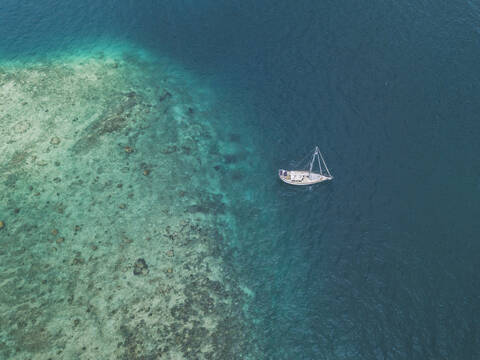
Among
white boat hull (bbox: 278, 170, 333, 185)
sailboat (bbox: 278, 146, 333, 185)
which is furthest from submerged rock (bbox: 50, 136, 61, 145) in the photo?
white boat hull (bbox: 278, 170, 333, 185)

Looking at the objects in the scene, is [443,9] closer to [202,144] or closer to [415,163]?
[415,163]

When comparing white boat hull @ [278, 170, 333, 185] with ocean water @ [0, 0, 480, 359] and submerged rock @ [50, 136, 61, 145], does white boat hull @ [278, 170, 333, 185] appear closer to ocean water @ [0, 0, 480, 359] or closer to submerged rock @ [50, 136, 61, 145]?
ocean water @ [0, 0, 480, 359]

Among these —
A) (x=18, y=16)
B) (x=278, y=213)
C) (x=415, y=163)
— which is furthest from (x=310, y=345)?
(x=18, y=16)

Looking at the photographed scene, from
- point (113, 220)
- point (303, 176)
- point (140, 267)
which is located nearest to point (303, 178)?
point (303, 176)

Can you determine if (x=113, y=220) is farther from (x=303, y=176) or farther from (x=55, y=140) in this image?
(x=303, y=176)

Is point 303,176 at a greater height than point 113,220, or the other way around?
point 303,176

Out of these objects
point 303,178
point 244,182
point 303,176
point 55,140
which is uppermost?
point 55,140

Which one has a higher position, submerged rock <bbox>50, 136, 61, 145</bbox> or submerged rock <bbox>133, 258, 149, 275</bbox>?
submerged rock <bbox>50, 136, 61, 145</bbox>
